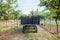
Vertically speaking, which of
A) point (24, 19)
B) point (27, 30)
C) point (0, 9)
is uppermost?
point (0, 9)

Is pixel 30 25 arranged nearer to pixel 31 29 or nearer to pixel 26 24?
pixel 26 24

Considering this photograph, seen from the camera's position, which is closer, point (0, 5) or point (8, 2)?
point (0, 5)

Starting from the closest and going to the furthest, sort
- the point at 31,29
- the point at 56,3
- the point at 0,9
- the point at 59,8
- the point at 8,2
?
the point at 59,8 → the point at 56,3 → the point at 0,9 → the point at 8,2 → the point at 31,29

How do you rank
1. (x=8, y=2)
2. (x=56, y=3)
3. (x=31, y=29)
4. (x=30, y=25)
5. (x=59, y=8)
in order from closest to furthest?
(x=59, y=8) → (x=56, y=3) → (x=8, y=2) → (x=30, y=25) → (x=31, y=29)

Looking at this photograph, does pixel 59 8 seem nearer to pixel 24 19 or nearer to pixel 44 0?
pixel 44 0

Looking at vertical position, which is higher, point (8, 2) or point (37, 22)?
point (8, 2)

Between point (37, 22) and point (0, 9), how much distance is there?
23.0 ft

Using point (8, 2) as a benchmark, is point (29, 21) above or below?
below

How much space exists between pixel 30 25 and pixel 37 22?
1147 millimetres

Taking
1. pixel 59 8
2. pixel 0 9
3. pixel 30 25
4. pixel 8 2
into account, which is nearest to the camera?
pixel 59 8

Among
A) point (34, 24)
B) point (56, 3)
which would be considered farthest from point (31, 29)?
point (56, 3)

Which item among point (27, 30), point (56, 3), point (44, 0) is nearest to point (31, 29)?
point (27, 30)

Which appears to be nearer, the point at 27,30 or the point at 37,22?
the point at 37,22

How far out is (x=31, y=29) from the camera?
27047mm
